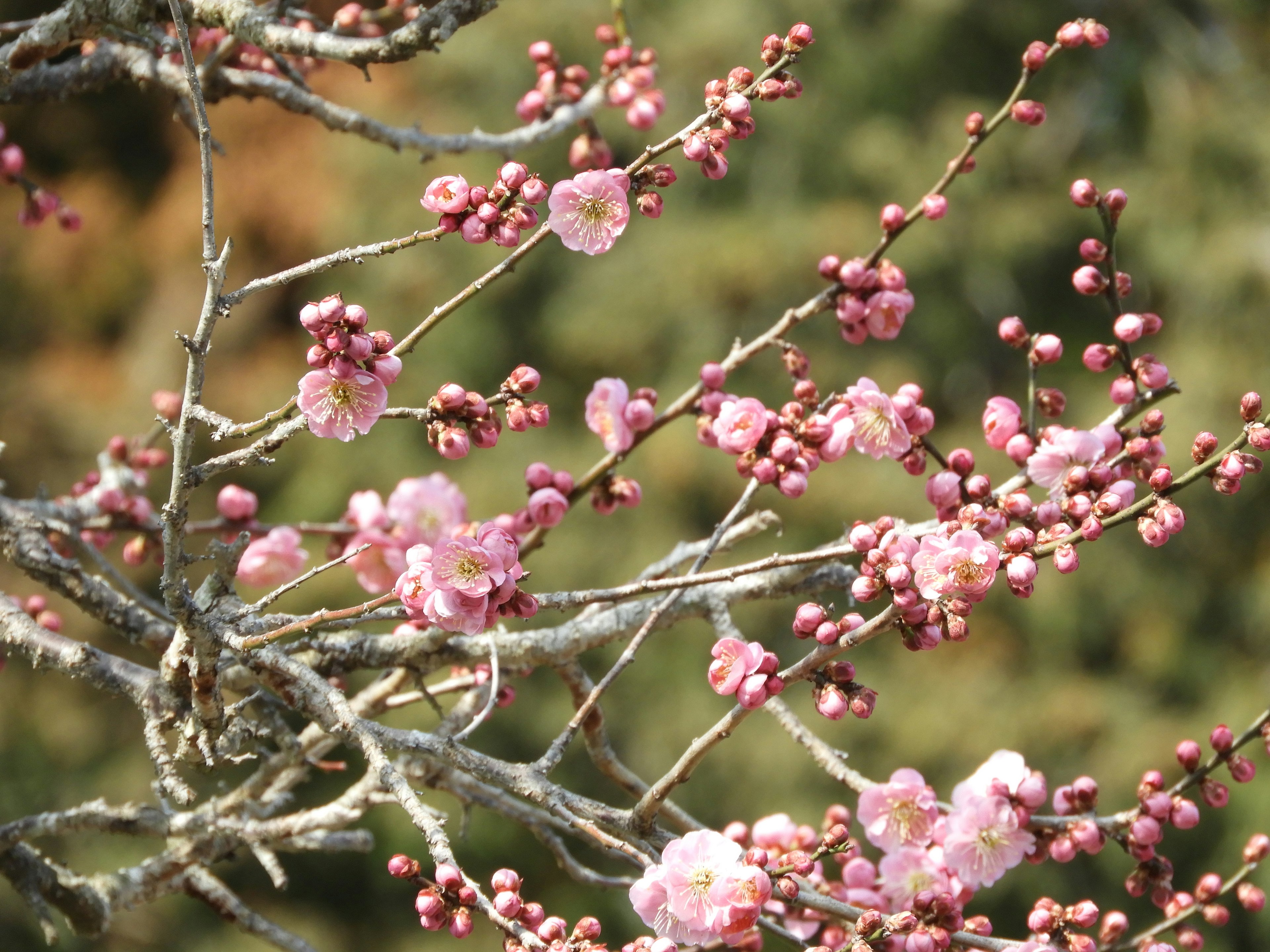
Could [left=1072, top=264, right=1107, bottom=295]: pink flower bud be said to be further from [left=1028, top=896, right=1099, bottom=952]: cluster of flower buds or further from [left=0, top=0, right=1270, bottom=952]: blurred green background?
[left=0, top=0, right=1270, bottom=952]: blurred green background

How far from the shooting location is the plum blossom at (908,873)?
4.36ft

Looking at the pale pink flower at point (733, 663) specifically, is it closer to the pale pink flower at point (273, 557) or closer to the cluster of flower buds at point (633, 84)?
the pale pink flower at point (273, 557)

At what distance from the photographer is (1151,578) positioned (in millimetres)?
6125

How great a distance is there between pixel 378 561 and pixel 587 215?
805mm

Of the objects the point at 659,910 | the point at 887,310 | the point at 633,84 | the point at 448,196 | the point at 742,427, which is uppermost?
the point at 633,84

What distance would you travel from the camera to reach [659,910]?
104 cm

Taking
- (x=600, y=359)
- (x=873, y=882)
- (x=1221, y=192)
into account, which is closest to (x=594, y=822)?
(x=873, y=882)

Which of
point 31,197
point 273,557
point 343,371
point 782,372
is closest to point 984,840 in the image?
point 343,371

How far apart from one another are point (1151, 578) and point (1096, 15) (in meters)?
3.59

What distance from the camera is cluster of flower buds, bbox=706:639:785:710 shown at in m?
1.06

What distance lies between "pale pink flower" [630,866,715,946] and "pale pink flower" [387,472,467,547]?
0.79m

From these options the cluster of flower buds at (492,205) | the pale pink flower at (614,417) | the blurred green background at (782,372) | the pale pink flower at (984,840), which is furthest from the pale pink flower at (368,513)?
the blurred green background at (782,372)

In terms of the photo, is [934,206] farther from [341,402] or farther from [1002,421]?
[341,402]

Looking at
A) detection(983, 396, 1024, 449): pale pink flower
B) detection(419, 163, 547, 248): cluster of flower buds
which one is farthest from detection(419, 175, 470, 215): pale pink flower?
detection(983, 396, 1024, 449): pale pink flower
